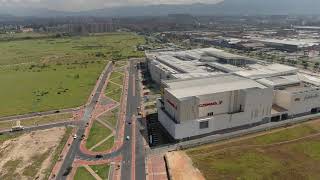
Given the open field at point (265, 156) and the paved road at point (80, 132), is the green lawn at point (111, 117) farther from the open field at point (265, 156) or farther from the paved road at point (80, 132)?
the open field at point (265, 156)

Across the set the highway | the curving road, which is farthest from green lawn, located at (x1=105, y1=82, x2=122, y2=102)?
the curving road

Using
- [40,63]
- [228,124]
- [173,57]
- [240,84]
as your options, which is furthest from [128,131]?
[40,63]

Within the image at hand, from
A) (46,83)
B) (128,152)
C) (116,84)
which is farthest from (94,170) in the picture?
(46,83)

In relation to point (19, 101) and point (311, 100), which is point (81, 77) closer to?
point (19, 101)

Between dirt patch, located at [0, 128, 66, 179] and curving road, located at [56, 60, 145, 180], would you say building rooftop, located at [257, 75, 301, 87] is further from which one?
dirt patch, located at [0, 128, 66, 179]

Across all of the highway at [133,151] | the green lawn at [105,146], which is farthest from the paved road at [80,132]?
the highway at [133,151]

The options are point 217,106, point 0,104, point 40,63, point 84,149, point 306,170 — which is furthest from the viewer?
point 40,63
